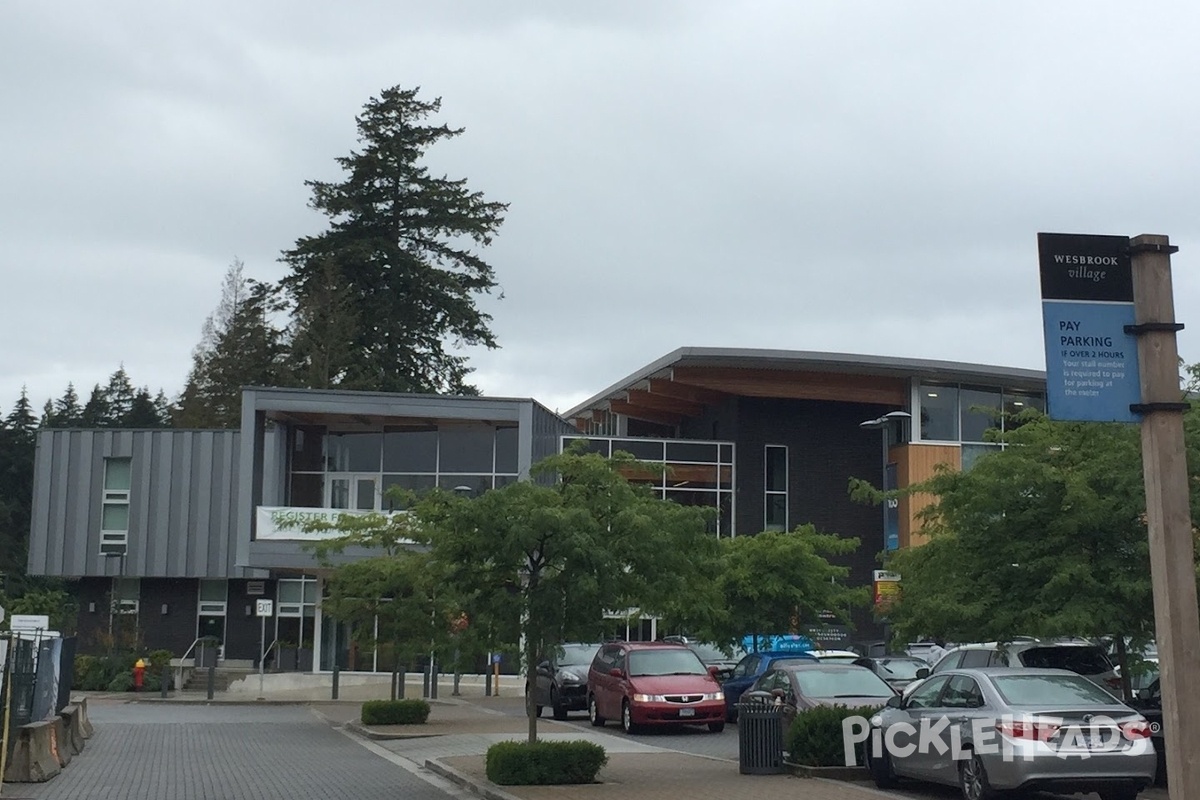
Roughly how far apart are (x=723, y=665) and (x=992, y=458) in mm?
16104

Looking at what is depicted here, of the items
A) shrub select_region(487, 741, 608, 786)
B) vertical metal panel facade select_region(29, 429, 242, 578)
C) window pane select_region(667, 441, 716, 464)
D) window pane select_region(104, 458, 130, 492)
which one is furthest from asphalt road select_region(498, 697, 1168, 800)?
window pane select_region(104, 458, 130, 492)

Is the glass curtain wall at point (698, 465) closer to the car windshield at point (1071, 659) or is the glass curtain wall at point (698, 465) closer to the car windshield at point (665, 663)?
the car windshield at point (665, 663)

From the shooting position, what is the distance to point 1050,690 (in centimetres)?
1505

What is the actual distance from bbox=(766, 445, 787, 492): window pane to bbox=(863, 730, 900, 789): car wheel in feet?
112

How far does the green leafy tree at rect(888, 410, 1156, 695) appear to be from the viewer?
17.3 meters

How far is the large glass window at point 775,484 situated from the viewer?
5138 cm

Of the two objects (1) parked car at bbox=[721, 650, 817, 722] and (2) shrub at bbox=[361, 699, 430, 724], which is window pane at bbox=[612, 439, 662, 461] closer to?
(1) parked car at bbox=[721, 650, 817, 722]

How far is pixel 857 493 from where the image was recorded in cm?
2088

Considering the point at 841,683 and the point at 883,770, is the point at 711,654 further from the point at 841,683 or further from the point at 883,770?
the point at 883,770

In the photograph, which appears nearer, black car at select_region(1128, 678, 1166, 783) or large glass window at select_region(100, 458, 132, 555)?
black car at select_region(1128, 678, 1166, 783)

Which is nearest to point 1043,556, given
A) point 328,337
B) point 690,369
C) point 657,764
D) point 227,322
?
point 657,764

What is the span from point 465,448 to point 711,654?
14.9 metres

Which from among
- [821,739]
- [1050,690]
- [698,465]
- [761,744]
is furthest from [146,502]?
[1050,690]

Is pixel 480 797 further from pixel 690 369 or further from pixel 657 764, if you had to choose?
pixel 690 369
